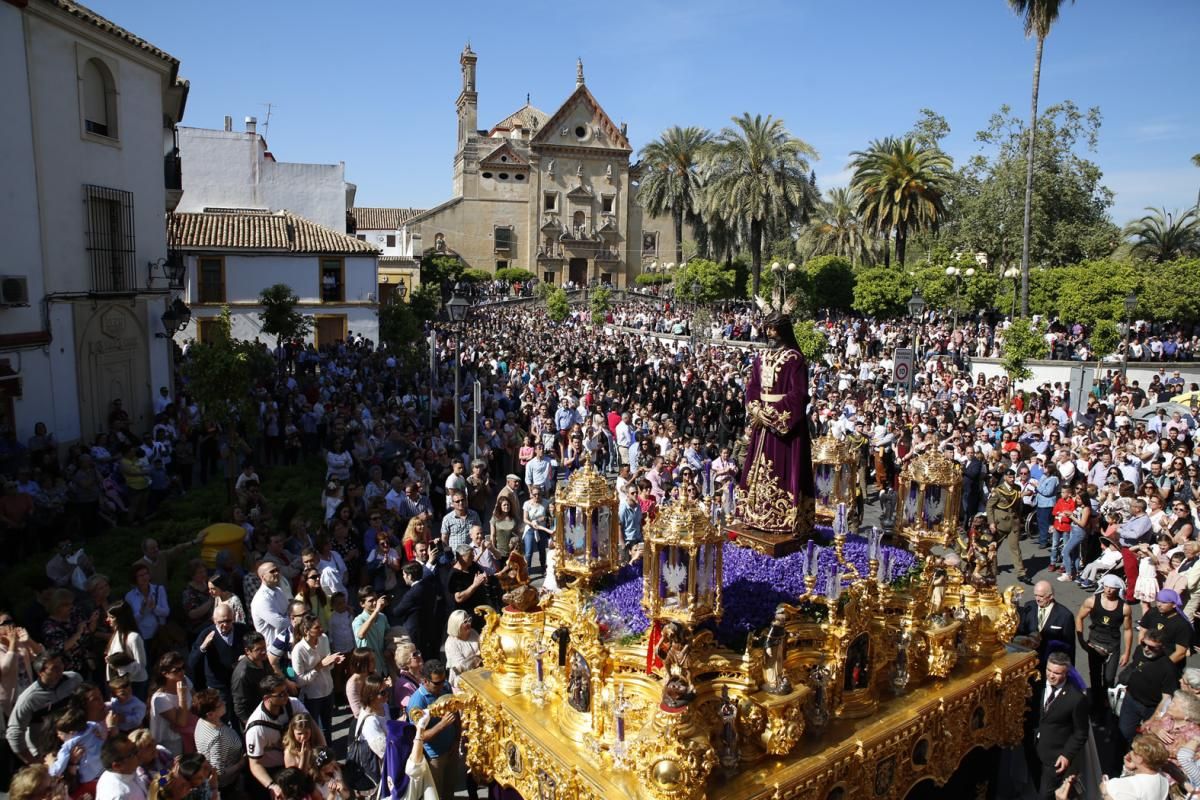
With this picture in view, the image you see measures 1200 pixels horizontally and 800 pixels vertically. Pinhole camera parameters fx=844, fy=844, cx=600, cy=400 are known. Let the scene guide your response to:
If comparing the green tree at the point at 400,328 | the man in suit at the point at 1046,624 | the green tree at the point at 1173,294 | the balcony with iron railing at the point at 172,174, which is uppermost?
the balcony with iron railing at the point at 172,174

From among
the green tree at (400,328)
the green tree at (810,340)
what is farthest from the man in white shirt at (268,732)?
the green tree at (400,328)

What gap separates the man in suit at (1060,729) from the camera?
6.38 metres

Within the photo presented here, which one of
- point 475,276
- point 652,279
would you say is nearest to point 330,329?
point 475,276

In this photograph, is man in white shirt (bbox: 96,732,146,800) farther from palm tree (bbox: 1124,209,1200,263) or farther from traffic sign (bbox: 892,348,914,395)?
palm tree (bbox: 1124,209,1200,263)

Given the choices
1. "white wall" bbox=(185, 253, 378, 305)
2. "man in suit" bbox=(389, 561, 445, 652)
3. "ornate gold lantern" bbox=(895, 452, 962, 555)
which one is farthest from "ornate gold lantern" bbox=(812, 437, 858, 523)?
"white wall" bbox=(185, 253, 378, 305)

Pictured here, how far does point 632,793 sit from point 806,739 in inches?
56.2

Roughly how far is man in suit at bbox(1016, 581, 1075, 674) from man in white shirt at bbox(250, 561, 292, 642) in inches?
259

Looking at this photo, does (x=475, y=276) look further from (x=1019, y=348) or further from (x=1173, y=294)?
(x=1019, y=348)

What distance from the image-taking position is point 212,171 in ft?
115

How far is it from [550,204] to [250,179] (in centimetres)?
3654

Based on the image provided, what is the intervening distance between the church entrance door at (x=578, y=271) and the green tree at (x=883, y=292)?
116 feet

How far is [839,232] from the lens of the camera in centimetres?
5694

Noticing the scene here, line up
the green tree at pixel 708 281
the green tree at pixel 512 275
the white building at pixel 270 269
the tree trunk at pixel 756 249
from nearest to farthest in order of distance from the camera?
the white building at pixel 270 269 → the tree trunk at pixel 756 249 → the green tree at pixel 708 281 → the green tree at pixel 512 275

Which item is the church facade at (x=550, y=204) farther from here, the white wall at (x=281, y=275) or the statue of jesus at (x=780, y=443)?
the statue of jesus at (x=780, y=443)
